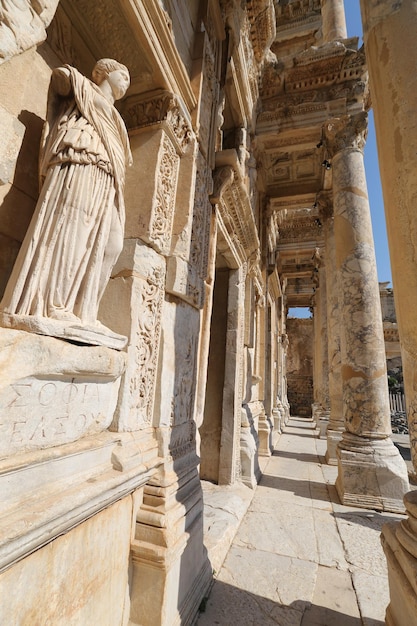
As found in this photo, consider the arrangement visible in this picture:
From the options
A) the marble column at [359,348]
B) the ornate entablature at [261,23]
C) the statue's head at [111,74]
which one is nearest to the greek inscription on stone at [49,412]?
the statue's head at [111,74]

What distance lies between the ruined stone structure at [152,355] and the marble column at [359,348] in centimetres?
3

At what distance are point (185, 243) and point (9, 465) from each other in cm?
194

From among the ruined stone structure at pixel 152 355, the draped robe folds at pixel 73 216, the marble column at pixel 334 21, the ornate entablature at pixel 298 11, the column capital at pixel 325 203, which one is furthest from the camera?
the ornate entablature at pixel 298 11

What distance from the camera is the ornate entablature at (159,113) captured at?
2.53m

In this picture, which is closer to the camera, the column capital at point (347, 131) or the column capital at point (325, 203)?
the column capital at point (347, 131)

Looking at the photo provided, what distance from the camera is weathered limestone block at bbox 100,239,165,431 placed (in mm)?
2020

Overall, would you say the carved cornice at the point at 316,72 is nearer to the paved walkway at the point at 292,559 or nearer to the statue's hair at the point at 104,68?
the statue's hair at the point at 104,68

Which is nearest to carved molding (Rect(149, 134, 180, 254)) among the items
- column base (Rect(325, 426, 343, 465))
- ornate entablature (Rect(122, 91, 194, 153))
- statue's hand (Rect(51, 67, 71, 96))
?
ornate entablature (Rect(122, 91, 194, 153))

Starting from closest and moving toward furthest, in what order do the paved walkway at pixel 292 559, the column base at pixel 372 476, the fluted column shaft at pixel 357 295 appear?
1. the paved walkway at pixel 292 559
2. the column base at pixel 372 476
3. the fluted column shaft at pixel 357 295

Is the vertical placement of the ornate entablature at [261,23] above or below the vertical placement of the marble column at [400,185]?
above

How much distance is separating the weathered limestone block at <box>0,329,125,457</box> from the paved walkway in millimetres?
1815

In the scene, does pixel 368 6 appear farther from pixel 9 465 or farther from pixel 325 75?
pixel 325 75

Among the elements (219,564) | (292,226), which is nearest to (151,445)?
(219,564)

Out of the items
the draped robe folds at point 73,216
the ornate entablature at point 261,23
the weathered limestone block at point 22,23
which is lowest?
the draped robe folds at point 73,216
